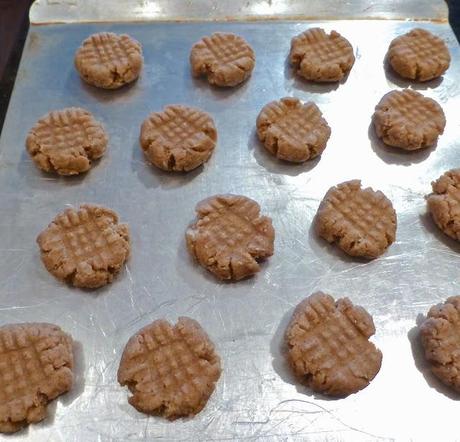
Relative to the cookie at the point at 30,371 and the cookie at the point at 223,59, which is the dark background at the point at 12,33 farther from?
the cookie at the point at 30,371

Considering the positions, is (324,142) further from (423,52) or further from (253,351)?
(253,351)

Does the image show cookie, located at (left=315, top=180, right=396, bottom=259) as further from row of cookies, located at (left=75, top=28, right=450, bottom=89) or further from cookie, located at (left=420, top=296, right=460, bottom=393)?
row of cookies, located at (left=75, top=28, right=450, bottom=89)

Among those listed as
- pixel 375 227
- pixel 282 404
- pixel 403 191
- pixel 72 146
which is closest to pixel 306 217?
pixel 375 227

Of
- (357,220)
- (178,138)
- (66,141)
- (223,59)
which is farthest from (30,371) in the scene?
(223,59)

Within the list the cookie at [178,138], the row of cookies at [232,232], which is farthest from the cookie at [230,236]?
the cookie at [178,138]

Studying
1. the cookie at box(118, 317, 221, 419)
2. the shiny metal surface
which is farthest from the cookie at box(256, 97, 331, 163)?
the cookie at box(118, 317, 221, 419)

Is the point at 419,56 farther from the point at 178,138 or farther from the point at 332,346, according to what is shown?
the point at 332,346
